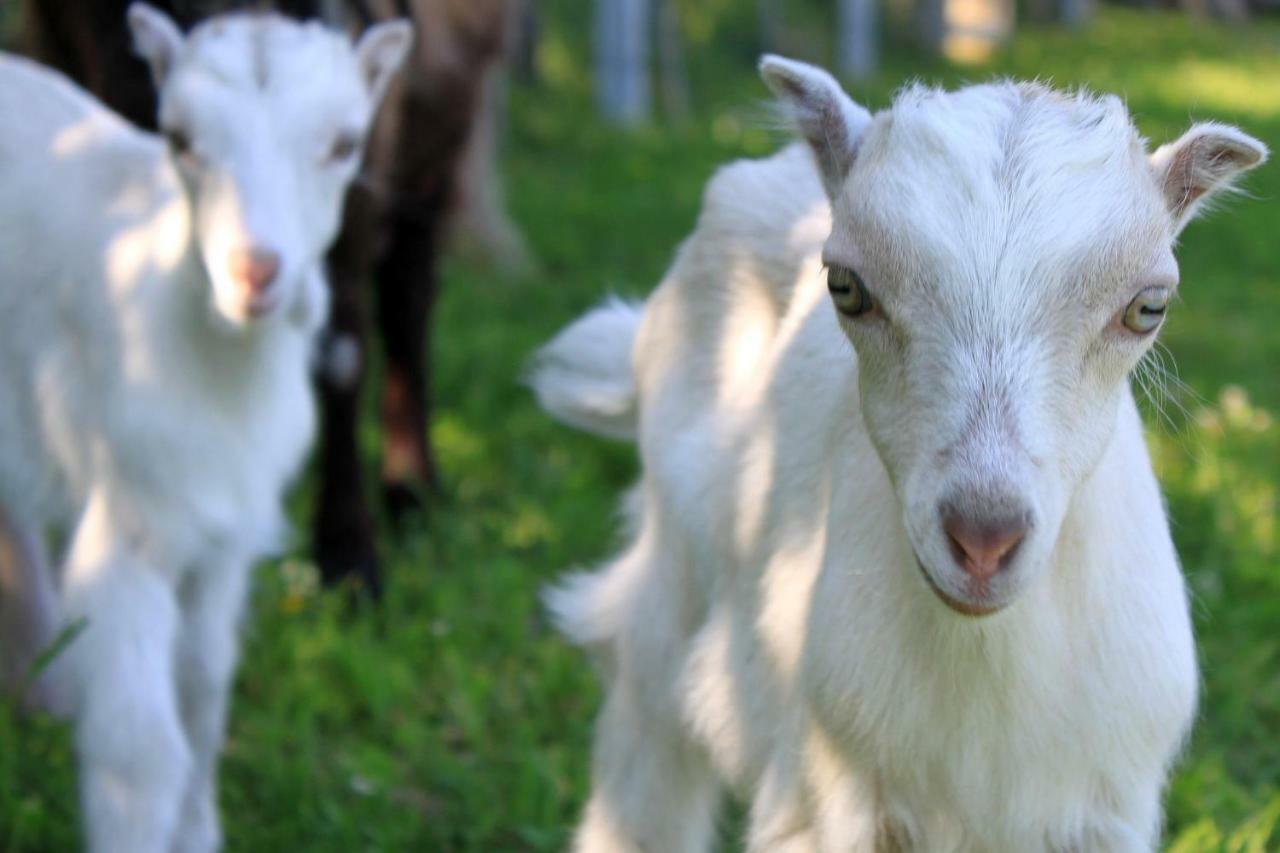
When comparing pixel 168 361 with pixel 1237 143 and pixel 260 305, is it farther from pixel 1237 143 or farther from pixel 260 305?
pixel 1237 143

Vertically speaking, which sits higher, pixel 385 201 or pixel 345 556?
pixel 385 201

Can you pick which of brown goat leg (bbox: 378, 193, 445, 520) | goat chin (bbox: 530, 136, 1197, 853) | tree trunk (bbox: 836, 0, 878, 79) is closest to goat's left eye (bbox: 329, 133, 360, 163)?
goat chin (bbox: 530, 136, 1197, 853)

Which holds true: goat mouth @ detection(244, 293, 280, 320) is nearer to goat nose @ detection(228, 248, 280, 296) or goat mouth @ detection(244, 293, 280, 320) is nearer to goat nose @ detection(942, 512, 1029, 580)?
goat nose @ detection(228, 248, 280, 296)

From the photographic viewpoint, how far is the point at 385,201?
5812mm

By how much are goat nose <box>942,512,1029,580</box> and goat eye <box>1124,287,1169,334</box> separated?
357mm

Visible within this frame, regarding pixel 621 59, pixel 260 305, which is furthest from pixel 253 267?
pixel 621 59

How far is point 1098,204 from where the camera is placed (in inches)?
89.6

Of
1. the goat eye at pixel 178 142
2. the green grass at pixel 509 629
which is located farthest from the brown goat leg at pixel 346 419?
the goat eye at pixel 178 142

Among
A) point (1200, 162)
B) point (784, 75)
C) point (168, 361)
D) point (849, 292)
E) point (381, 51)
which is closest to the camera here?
point (849, 292)

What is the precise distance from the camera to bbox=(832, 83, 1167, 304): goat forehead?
2225mm

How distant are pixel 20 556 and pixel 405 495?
5.20 ft

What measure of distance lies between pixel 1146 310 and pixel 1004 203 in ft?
0.80

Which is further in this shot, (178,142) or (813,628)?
(178,142)

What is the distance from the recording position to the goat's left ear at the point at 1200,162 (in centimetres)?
242
